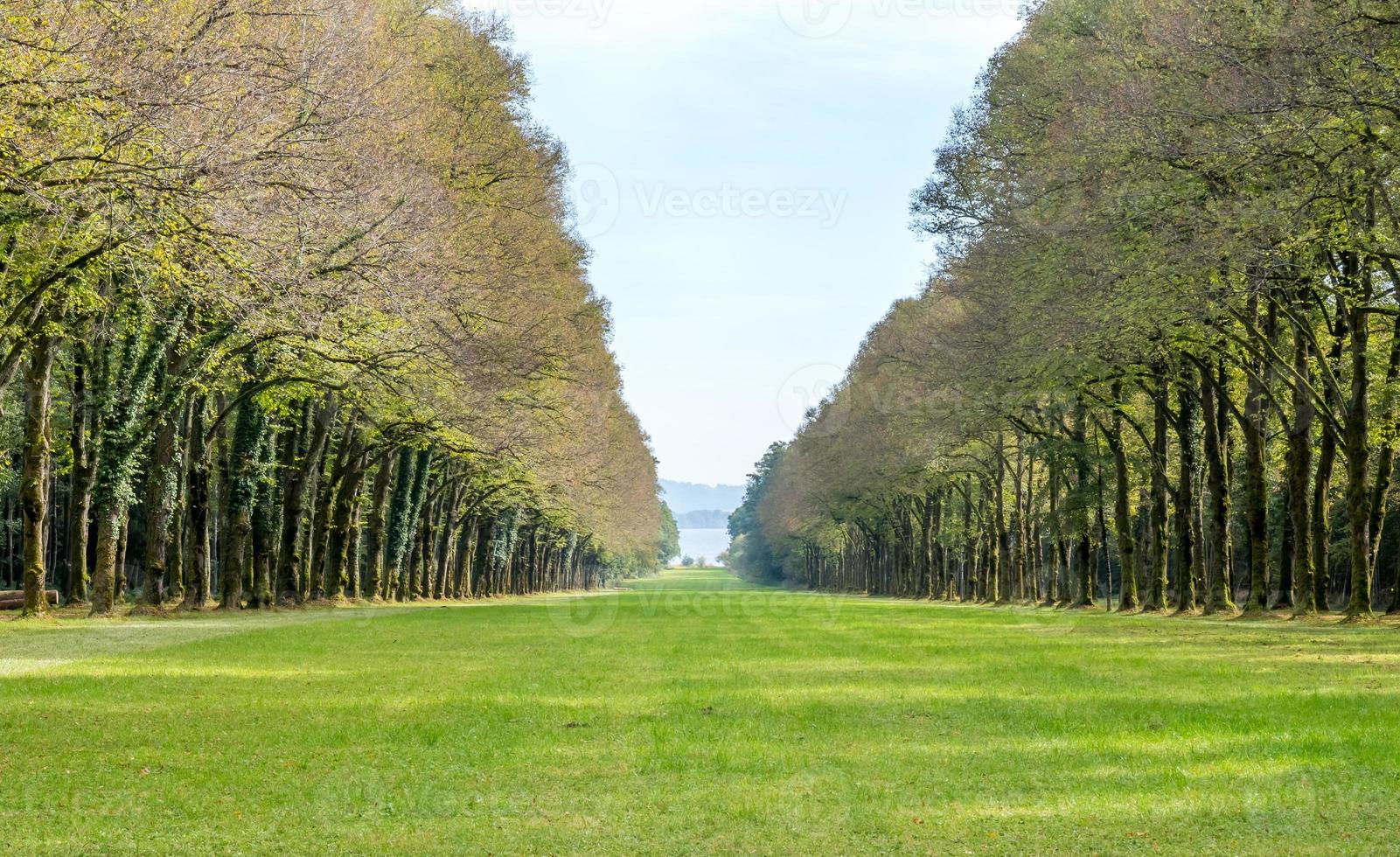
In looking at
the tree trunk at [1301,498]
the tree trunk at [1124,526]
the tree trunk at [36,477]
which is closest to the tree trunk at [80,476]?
the tree trunk at [36,477]

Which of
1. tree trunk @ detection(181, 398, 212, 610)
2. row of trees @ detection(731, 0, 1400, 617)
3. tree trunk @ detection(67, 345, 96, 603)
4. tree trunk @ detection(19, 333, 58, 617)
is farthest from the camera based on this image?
tree trunk @ detection(181, 398, 212, 610)

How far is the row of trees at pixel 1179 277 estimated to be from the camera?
2295 cm

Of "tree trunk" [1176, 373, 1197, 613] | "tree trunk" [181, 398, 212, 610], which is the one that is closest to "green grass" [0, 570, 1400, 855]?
"tree trunk" [181, 398, 212, 610]

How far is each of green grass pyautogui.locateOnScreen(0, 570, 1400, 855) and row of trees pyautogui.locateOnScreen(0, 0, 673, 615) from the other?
6.36 m

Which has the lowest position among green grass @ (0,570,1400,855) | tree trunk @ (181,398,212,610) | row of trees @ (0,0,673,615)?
green grass @ (0,570,1400,855)

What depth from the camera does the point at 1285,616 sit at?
1371 inches

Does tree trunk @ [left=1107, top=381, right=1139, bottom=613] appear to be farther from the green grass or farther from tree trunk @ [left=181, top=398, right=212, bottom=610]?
tree trunk @ [left=181, top=398, right=212, bottom=610]

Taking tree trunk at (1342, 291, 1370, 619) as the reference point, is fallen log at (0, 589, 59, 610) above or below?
below

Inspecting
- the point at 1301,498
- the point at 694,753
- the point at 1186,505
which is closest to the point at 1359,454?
the point at 1301,498

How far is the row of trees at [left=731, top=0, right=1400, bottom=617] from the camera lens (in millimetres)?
22953

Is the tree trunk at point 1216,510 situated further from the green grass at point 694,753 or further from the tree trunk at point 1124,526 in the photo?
the green grass at point 694,753

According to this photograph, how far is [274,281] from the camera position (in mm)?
19469

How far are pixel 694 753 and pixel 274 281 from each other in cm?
1163

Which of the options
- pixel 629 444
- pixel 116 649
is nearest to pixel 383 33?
pixel 116 649
